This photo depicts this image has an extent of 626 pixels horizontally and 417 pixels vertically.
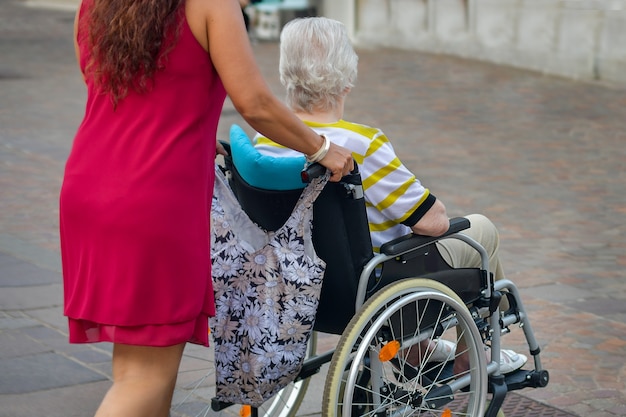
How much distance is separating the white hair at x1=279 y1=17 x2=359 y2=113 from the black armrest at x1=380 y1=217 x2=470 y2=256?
1.50 ft

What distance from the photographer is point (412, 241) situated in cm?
337

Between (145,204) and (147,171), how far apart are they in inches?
3.2

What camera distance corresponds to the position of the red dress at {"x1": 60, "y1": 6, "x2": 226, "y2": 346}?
8.98 ft

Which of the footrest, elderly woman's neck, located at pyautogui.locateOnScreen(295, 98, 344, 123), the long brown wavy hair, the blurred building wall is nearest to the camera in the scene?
the long brown wavy hair

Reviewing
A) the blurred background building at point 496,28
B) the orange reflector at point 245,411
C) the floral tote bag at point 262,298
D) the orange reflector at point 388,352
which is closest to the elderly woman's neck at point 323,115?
the floral tote bag at point 262,298

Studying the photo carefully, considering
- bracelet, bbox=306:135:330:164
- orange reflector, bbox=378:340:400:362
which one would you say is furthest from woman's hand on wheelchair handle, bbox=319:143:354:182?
orange reflector, bbox=378:340:400:362

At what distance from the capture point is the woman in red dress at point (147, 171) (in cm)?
271

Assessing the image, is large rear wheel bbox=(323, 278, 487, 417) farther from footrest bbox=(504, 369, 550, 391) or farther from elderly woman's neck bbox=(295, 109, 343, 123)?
elderly woman's neck bbox=(295, 109, 343, 123)

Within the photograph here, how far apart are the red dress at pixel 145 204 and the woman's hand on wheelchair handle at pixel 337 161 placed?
36 cm

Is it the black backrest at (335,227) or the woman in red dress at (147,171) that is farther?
the black backrest at (335,227)

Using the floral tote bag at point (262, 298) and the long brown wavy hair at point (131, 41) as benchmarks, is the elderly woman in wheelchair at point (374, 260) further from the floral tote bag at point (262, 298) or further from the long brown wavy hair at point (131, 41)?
the long brown wavy hair at point (131, 41)

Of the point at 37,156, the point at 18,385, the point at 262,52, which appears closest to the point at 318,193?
the point at 18,385

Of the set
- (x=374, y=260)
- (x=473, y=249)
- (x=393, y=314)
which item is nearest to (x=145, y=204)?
(x=374, y=260)

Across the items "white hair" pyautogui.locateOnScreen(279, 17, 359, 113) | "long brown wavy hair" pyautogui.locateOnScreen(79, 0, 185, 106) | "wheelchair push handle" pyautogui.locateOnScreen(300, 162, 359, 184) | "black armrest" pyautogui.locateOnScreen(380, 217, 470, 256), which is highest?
"long brown wavy hair" pyautogui.locateOnScreen(79, 0, 185, 106)
